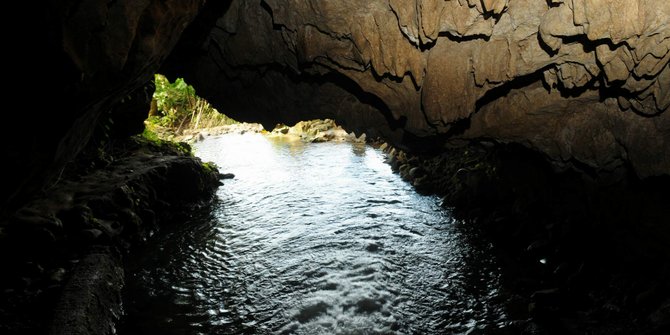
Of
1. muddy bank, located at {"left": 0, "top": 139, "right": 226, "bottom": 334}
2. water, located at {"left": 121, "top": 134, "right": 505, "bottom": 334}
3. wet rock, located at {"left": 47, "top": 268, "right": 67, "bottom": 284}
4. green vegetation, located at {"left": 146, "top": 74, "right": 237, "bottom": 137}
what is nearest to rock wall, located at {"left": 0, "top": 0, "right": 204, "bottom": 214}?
muddy bank, located at {"left": 0, "top": 139, "right": 226, "bottom": 334}

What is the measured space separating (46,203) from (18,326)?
3266 mm

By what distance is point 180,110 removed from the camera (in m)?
30.7

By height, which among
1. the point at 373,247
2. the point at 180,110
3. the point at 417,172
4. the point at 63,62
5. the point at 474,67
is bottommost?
the point at 373,247

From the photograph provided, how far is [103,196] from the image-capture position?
25.9 feet

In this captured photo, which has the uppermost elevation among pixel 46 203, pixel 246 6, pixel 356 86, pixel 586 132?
pixel 246 6

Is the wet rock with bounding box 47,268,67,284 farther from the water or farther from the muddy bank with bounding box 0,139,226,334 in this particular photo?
the water

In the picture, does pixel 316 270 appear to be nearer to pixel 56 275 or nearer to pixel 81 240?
pixel 56 275

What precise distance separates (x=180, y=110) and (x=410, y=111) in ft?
92.0

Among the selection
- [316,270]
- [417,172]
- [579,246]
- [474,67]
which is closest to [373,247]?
[316,270]

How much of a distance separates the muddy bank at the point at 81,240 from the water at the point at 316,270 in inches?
22.3

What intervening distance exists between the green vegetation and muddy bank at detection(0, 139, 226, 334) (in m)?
17.9

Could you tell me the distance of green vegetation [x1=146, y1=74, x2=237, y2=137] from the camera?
89.2ft

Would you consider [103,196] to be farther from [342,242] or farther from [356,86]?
[356,86]

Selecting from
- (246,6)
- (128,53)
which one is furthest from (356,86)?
(128,53)
